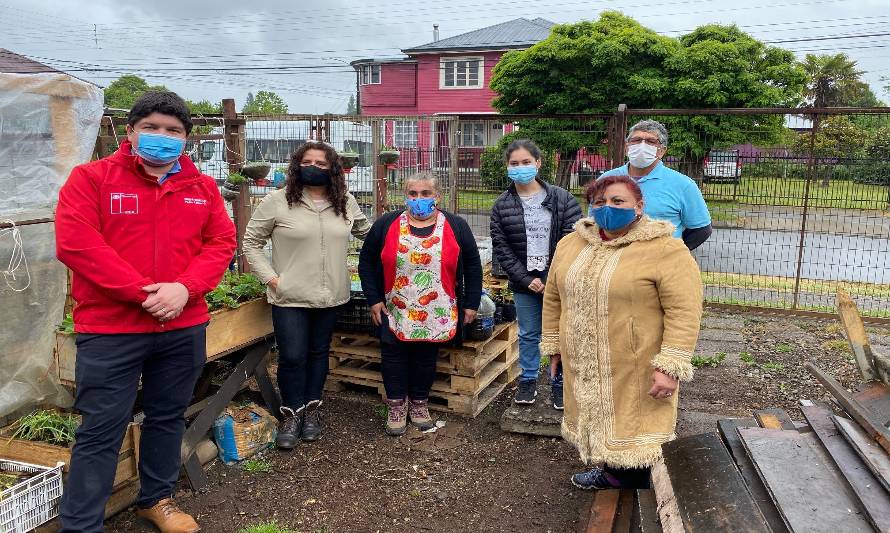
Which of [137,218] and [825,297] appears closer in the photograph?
[137,218]

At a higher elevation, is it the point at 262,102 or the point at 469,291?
the point at 262,102

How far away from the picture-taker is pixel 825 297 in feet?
29.7

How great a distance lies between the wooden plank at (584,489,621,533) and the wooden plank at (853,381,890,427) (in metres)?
1.66

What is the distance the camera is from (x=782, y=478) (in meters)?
2.75

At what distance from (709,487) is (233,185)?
4064mm

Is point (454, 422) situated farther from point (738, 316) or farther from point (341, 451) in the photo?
point (738, 316)

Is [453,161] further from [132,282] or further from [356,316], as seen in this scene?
[132,282]

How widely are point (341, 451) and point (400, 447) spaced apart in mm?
396

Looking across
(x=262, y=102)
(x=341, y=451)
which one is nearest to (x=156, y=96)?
(x=341, y=451)

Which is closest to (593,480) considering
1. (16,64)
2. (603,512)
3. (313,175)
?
(603,512)

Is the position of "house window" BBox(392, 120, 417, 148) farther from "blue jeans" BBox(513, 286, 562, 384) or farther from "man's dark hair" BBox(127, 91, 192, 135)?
"man's dark hair" BBox(127, 91, 192, 135)

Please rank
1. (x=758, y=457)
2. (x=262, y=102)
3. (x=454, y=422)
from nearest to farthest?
1. (x=758, y=457)
2. (x=454, y=422)
3. (x=262, y=102)

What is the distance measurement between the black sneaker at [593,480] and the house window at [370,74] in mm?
36697

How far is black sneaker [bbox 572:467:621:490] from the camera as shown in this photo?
3.78 metres
